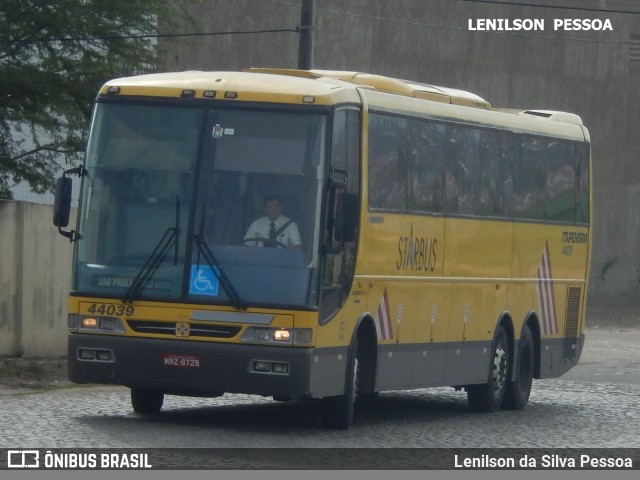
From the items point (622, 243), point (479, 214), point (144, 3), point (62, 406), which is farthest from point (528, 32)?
Answer: point (62, 406)

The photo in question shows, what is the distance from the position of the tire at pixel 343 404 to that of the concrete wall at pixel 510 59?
72.6 ft

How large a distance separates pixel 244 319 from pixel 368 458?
1.81 m

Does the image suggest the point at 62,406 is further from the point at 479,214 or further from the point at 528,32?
the point at 528,32

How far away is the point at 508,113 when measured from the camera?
61.7 feet

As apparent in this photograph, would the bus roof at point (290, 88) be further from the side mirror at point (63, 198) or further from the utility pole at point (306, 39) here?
the utility pole at point (306, 39)

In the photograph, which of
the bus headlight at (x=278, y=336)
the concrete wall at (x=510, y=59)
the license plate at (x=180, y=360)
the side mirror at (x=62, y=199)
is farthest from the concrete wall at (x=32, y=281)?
the concrete wall at (x=510, y=59)

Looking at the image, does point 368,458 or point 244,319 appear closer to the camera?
point 368,458

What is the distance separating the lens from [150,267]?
1379cm

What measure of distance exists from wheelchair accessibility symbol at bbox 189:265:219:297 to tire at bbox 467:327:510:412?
210 inches

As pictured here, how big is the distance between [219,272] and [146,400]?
80.7 inches

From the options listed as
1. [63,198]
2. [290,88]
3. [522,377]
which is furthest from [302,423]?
[522,377]

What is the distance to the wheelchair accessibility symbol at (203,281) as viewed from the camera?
44.7 ft

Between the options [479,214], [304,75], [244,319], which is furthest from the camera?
[479,214]

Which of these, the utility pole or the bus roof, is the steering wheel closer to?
the bus roof
